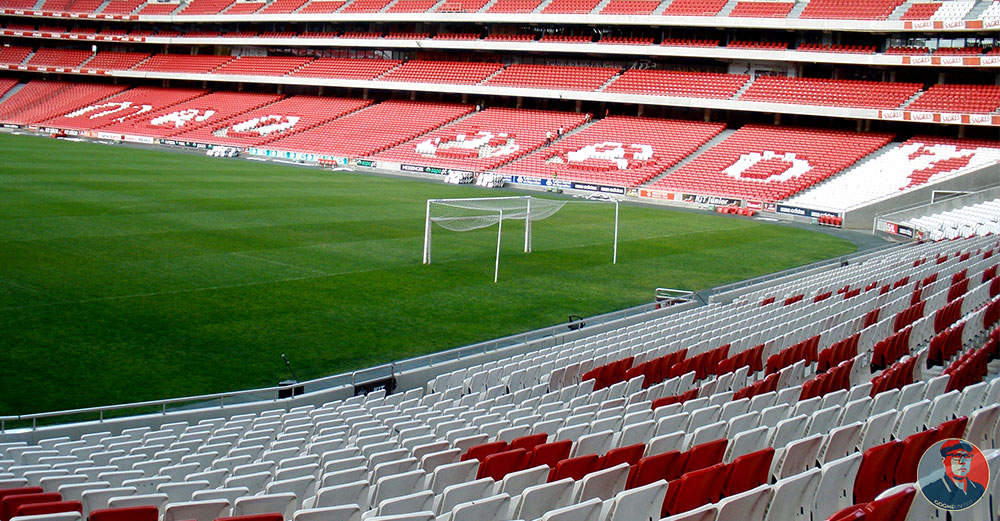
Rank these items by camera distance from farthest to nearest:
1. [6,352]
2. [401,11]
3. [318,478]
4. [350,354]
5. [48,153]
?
[401,11], [48,153], [350,354], [6,352], [318,478]

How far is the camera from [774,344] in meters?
12.2

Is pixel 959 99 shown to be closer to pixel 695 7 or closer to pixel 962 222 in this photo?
pixel 962 222

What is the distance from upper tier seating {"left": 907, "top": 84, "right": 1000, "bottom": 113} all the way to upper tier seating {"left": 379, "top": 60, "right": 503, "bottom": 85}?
27.2m

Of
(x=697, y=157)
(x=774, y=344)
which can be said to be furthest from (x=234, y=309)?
(x=697, y=157)

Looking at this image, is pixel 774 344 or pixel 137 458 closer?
pixel 137 458

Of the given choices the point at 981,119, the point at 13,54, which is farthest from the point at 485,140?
the point at 13,54

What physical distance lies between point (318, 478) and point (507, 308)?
39.0 feet

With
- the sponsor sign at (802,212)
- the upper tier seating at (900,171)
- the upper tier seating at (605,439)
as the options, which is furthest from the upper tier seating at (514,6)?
the upper tier seating at (605,439)

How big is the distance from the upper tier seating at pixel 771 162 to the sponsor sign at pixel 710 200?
0.83m

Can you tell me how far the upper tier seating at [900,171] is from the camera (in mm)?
38000

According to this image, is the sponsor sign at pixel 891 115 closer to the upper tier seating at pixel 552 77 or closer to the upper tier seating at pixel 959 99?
the upper tier seating at pixel 959 99

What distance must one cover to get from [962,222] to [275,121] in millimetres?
44825

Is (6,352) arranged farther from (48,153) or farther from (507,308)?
(48,153)

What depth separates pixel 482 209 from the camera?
23984mm
